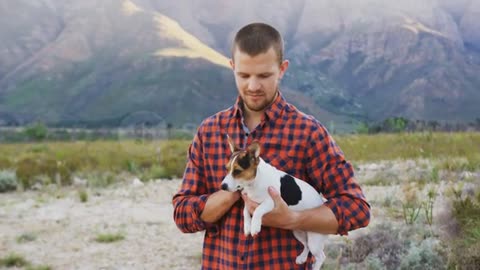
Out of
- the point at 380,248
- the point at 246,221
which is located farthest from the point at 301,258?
the point at 380,248

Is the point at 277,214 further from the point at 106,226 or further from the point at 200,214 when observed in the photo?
the point at 106,226

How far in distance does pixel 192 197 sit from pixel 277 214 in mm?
392

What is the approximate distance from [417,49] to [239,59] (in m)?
151

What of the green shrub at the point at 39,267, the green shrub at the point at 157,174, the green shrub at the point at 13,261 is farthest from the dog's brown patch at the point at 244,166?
the green shrub at the point at 157,174

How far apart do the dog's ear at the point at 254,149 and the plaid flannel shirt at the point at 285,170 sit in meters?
0.19

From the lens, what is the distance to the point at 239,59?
7.61 feet

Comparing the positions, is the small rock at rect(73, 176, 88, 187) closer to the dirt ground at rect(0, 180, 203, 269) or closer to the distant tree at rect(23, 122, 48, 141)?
the dirt ground at rect(0, 180, 203, 269)

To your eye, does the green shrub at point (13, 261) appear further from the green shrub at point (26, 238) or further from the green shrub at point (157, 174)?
the green shrub at point (157, 174)

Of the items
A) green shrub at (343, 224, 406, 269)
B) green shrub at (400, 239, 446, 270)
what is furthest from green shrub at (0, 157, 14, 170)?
green shrub at (400, 239, 446, 270)

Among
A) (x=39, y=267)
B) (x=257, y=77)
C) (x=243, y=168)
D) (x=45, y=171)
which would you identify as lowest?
(x=45, y=171)

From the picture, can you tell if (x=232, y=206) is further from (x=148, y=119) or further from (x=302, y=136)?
(x=148, y=119)

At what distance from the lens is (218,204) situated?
7.52 feet

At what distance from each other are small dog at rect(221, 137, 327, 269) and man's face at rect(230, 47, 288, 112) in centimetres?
18

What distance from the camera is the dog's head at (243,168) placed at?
7.12 ft
